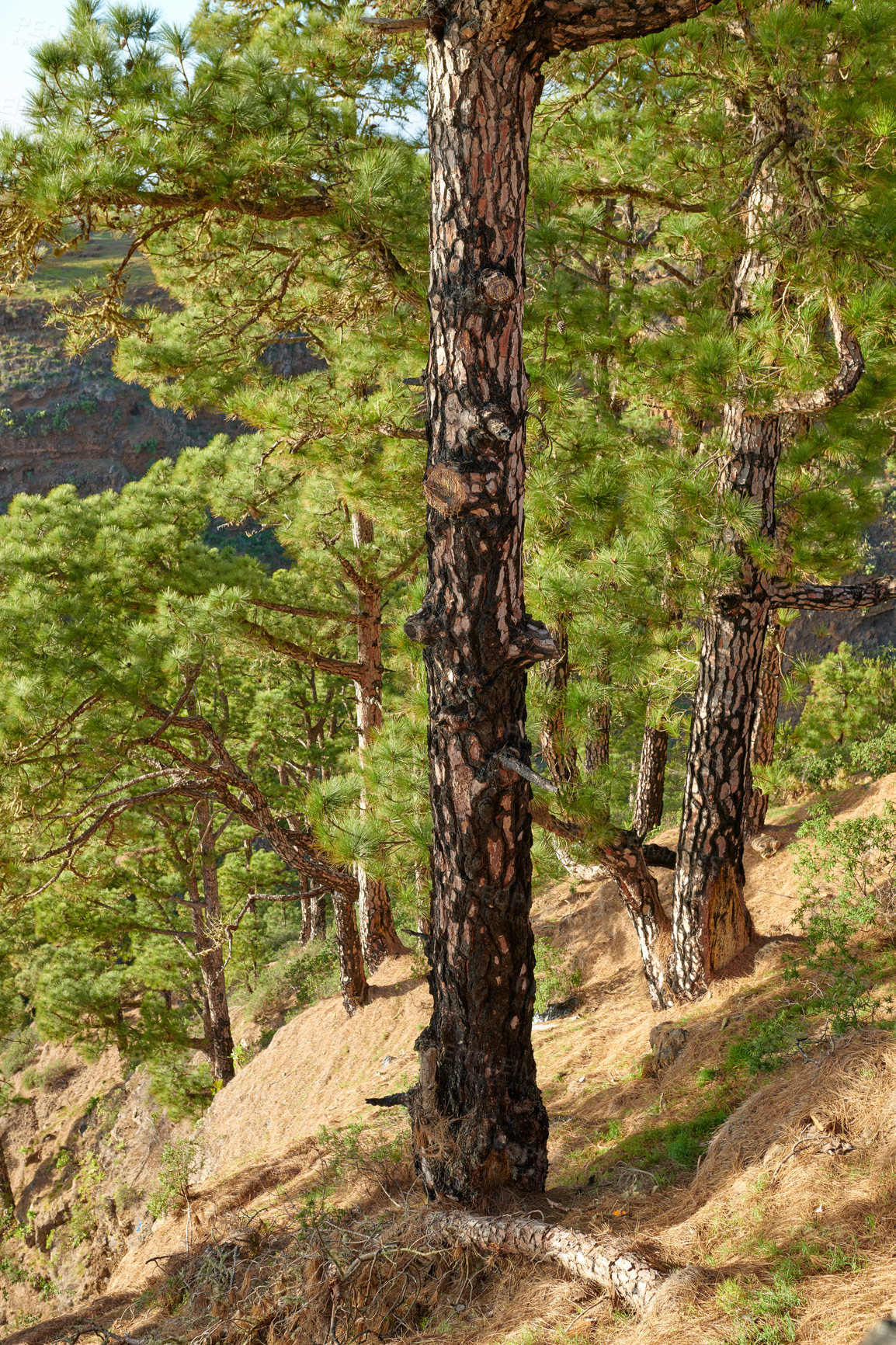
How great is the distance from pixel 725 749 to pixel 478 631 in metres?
2.23

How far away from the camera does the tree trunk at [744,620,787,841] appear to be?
761 centimetres

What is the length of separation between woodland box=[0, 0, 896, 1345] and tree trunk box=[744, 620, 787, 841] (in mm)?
34

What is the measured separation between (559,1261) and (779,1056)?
1510 millimetres

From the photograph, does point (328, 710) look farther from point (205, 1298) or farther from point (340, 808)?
point (205, 1298)

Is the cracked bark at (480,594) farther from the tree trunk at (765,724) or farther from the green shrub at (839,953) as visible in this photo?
the tree trunk at (765,724)

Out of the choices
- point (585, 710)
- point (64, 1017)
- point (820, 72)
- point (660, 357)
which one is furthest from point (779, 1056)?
point (64, 1017)

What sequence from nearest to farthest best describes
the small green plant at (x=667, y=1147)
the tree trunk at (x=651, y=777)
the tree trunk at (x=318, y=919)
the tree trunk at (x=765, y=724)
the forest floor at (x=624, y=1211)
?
the forest floor at (x=624, y=1211)
the small green plant at (x=667, y=1147)
the tree trunk at (x=765, y=724)
the tree trunk at (x=651, y=777)
the tree trunk at (x=318, y=919)

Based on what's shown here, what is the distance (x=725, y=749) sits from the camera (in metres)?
4.86

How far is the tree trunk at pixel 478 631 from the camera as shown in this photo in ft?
10.1

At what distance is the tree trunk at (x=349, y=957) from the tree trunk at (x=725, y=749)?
475cm

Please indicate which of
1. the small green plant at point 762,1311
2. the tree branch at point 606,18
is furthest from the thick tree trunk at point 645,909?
the tree branch at point 606,18

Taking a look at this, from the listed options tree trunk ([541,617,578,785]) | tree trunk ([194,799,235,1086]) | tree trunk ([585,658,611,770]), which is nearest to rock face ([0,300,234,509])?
tree trunk ([194,799,235,1086])

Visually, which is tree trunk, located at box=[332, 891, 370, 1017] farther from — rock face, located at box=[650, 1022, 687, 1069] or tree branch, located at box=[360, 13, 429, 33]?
tree branch, located at box=[360, 13, 429, 33]

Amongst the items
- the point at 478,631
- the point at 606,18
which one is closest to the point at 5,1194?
the point at 478,631
